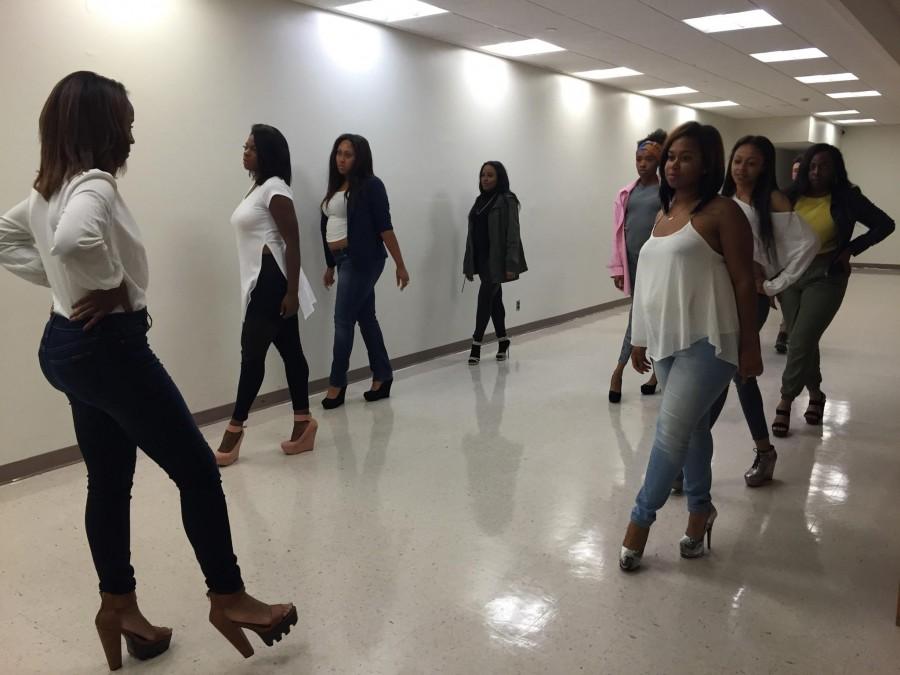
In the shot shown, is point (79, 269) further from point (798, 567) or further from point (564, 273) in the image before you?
point (564, 273)

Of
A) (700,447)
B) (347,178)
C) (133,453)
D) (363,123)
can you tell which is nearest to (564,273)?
(363,123)

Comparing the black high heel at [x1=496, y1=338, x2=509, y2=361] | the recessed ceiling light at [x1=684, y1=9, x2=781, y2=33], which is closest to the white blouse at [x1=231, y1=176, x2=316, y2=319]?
the black high heel at [x1=496, y1=338, x2=509, y2=361]

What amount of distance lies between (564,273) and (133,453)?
6307mm

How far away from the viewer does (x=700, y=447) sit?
253 centimetres

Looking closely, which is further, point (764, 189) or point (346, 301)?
point (346, 301)

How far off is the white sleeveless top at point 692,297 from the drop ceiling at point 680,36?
3.09m

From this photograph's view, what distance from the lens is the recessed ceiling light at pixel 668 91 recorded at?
8688mm

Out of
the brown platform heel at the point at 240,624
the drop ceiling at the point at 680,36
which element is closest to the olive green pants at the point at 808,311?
the drop ceiling at the point at 680,36

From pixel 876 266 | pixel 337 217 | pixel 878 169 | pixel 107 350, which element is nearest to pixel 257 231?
pixel 337 217

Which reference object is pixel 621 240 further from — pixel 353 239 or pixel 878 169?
pixel 878 169

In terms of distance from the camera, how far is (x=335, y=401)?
4539mm

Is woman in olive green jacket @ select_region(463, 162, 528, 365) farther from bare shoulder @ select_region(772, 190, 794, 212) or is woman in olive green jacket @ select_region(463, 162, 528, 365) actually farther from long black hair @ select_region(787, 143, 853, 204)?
bare shoulder @ select_region(772, 190, 794, 212)

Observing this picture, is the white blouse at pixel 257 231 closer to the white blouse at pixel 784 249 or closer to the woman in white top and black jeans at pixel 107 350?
the woman in white top and black jeans at pixel 107 350

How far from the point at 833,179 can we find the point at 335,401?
9.88 feet
